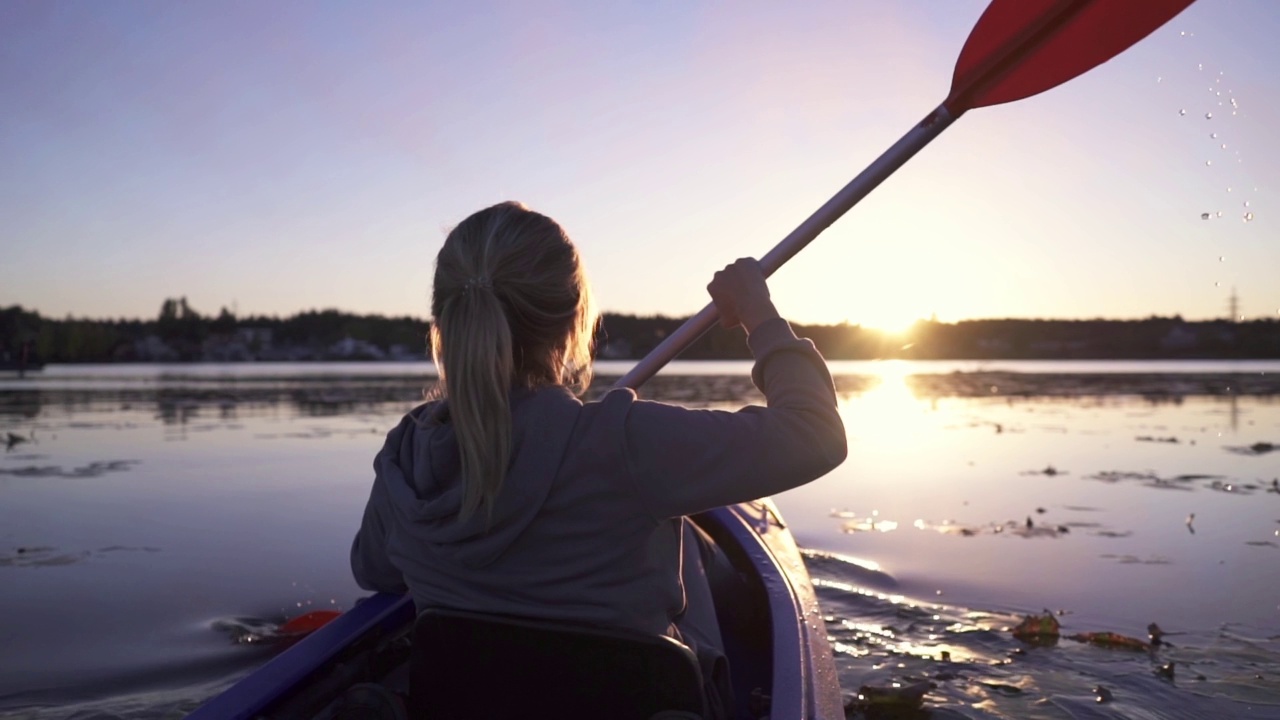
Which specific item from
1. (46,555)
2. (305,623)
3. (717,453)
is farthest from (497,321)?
(46,555)

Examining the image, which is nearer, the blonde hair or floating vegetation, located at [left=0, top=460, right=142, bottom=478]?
the blonde hair

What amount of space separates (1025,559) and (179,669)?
379 centimetres

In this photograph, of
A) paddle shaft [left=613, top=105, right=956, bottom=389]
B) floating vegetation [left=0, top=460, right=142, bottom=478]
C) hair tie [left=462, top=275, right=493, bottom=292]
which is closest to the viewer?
hair tie [left=462, top=275, right=493, bottom=292]

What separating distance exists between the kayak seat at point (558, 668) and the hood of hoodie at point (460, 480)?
0.37 feet

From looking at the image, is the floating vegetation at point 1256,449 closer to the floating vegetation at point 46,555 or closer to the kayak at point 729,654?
the kayak at point 729,654

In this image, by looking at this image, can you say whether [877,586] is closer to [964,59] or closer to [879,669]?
[879,669]

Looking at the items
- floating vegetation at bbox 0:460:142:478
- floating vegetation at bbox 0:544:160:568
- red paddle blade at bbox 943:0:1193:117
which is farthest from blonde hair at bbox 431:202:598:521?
floating vegetation at bbox 0:460:142:478

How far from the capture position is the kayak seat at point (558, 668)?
1.34 metres

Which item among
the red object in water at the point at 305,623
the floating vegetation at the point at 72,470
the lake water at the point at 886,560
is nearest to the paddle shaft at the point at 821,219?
the lake water at the point at 886,560

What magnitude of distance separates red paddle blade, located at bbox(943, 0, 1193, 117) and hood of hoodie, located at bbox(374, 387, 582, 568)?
167cm

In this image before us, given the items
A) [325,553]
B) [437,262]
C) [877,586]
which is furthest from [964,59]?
[325,553]

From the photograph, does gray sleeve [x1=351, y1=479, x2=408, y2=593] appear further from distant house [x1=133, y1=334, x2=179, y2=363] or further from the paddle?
distant house [x1=133, y1=334, x2=179, y2=363]

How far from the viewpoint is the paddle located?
2273 millimetres

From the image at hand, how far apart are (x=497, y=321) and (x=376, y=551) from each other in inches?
27.0
